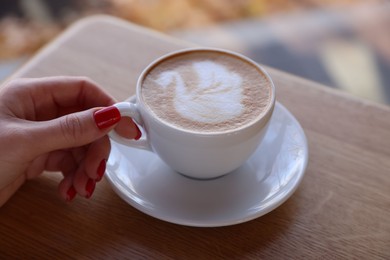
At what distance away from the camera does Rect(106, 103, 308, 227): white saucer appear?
0.61m

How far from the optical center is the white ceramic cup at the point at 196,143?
59 cm

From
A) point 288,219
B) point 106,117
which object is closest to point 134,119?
point 106,117

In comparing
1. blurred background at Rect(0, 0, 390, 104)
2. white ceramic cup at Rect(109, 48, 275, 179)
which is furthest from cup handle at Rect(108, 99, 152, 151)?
blurred background at Rect(0, 0, 390, 104)

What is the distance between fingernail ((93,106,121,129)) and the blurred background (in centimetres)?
118

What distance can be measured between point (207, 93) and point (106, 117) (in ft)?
0.45

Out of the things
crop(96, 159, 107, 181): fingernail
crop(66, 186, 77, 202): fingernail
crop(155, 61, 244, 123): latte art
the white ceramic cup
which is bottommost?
crop(66, 186, 77, 202): fingernail

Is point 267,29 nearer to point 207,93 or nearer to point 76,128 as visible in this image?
point 207,93

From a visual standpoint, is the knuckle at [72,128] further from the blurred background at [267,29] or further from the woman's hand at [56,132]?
the blurred background at [267,29]

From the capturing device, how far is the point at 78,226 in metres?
0.62

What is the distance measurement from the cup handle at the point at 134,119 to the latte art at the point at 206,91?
0.02 meters

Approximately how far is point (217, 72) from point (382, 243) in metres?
0.31

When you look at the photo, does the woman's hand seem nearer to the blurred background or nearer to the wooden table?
the wooden table

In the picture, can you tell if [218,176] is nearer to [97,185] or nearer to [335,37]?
[97,185]

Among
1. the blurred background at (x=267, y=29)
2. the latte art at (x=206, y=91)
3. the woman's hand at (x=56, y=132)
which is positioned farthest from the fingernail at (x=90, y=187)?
the blurred background at (x=267, y=29)
